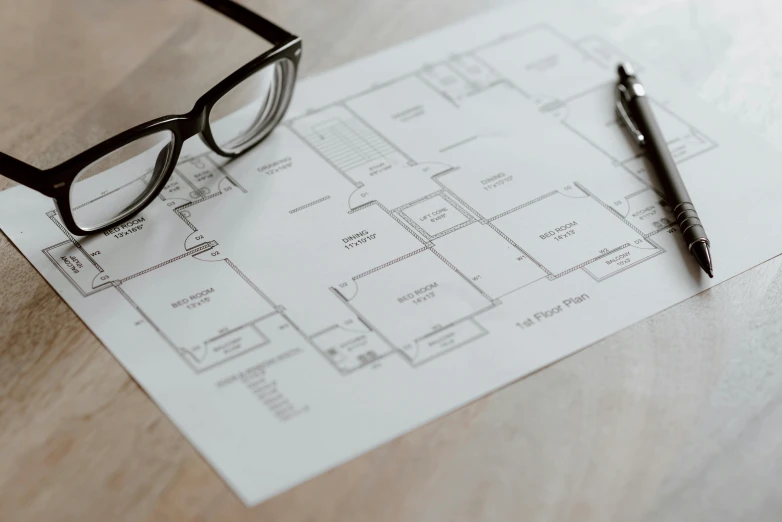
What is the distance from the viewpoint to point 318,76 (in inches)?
34.3

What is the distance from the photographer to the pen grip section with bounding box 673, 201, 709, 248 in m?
0.67

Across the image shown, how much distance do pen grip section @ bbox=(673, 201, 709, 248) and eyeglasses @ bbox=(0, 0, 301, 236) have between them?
0.36 metres

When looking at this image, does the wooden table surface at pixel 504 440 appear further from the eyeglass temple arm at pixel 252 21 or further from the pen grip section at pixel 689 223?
the eyeglass temple arm at pixel 252 21

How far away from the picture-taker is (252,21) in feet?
2.79

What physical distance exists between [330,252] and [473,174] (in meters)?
0.16

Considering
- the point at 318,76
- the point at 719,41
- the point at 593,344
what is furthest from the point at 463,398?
the point at 719,41

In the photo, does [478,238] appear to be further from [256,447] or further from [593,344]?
[256,447]

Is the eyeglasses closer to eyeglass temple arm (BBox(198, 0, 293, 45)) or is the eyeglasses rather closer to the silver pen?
eyeglass temple arm (BBox(198, 0, 293, 45))

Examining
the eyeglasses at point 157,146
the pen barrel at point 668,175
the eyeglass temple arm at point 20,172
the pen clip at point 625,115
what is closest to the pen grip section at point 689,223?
the pen barrel at point 668,175

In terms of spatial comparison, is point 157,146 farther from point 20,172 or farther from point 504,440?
point 504,440

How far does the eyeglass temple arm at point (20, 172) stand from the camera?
62cm

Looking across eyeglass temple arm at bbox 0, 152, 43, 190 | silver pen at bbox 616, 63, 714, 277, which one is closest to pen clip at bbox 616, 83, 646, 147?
silver pen at bbox 616, 63, 714, 277

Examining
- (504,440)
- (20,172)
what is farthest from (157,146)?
(504,440)

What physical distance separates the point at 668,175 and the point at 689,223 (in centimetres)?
6
